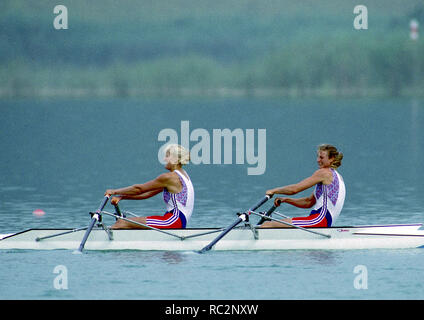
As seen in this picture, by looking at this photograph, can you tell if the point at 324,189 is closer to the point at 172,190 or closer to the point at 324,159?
the point at 324,159

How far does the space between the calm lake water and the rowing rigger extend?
0.21m

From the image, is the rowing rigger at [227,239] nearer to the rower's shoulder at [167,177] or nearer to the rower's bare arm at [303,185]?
the rower's bare arm at [303,185]

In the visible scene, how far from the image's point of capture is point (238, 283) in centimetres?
1930

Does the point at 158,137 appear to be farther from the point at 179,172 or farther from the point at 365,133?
the point at 179,172

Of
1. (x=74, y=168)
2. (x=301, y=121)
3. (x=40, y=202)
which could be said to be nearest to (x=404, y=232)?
(x=40, y=202)

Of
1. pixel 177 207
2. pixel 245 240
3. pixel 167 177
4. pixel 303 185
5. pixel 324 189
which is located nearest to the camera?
pixel 303 185

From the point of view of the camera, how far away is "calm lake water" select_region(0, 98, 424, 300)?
745 inches

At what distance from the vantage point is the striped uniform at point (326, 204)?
21562 millimetres

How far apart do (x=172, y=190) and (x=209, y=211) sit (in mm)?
7512

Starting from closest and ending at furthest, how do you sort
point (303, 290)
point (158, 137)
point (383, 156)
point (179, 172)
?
1. point (303, 290)
2. point (179, 172)
3. point (383, 156)
4. point (158, 137)

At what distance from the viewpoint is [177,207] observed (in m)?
21.8

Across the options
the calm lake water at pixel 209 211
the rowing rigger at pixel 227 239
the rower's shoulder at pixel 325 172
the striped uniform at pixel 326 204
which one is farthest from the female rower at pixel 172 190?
the rower's shoulder at pixel 325 172

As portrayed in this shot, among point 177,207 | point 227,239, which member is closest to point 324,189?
point 227,239
